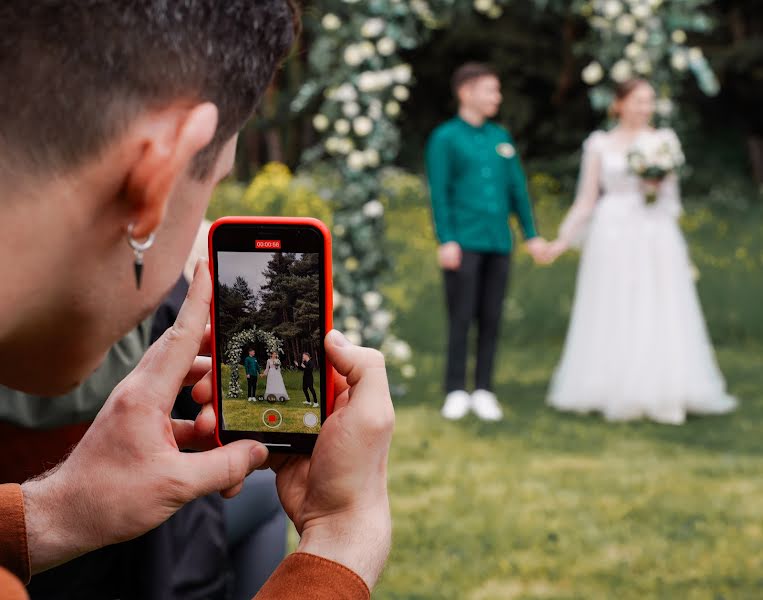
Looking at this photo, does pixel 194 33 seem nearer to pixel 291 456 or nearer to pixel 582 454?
pixel 291 456

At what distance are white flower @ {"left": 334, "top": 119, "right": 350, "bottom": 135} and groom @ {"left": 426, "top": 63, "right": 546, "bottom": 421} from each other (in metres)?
0.62

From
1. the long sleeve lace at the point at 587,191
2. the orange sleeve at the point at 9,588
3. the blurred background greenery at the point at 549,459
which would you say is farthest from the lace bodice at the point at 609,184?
the orange sleeve at the point at 9,588

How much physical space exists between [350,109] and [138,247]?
577 centimetres

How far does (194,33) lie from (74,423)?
903 mm

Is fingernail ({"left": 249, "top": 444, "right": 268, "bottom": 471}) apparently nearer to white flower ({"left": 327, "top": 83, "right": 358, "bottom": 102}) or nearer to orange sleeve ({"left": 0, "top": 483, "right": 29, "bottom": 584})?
orange sleeve ({"left": 0, "top": 483, "right": 29, "bottom": 584})

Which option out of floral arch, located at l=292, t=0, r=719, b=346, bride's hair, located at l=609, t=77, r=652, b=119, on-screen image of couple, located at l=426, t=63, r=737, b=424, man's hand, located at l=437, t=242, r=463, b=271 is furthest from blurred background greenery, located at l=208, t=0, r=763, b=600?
bride's hair, located at l=609, t=77, r=652, b=119

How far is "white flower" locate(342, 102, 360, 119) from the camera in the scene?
682 cm

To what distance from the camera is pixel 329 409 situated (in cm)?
148

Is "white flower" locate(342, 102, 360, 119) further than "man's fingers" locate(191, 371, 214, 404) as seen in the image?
Yes

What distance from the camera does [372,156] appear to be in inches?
271

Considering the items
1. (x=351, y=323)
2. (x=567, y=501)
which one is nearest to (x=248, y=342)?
(x=567, y=501)

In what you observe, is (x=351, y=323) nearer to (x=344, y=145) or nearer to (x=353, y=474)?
(x=344, y=145)

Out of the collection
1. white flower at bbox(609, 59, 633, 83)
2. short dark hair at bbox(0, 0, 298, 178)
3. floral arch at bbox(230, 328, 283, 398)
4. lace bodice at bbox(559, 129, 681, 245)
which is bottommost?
lace bodice at bbox(559, 129, 681, 245)

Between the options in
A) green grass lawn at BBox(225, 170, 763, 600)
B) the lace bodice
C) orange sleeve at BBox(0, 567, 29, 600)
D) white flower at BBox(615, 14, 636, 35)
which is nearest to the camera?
orange sleeve at BBox(0, 567, 29, 600)
